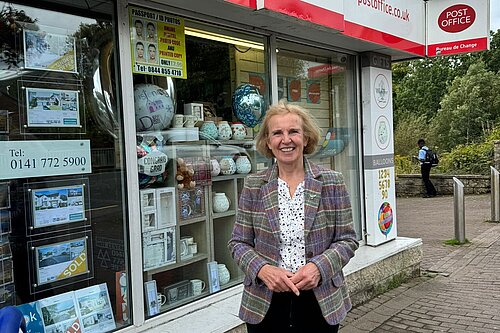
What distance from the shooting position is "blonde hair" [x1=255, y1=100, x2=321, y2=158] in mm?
2297

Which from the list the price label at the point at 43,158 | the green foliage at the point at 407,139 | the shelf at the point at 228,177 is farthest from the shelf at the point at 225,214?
the green foliage at the point at 407,139

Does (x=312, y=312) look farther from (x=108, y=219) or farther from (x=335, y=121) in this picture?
(x=335, y=121)

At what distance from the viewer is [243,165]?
4570mm

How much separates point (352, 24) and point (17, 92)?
3.28 meters

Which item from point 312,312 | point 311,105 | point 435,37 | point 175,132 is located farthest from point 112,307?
point 435,37

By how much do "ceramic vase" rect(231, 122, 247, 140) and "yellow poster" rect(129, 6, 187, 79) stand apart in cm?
82

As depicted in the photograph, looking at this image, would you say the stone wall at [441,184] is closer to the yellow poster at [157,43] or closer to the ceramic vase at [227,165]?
the ceramic vase at [227,165]

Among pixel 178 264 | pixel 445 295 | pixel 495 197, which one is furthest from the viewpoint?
pixel 495 197

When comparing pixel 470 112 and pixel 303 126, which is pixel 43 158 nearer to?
pixel 303 126

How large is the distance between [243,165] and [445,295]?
278 centimetres

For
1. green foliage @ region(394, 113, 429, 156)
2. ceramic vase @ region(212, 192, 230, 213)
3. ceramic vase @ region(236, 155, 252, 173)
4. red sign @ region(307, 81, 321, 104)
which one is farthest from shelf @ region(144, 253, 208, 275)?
green foliage @ region(394, 113, 429, 156)

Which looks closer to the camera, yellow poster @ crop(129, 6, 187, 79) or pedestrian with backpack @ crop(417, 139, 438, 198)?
yellow poster @ crop(129, 6, 187, 79)

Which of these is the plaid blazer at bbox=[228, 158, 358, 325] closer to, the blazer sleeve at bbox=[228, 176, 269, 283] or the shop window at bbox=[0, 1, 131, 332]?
the blazer sleeve at bbox=[228, 176, 269, 283]

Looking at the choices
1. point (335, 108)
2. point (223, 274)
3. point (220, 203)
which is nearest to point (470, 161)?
point (335, 108)
